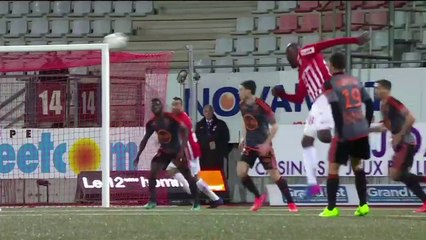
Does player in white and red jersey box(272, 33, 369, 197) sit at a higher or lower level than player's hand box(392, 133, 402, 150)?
higher

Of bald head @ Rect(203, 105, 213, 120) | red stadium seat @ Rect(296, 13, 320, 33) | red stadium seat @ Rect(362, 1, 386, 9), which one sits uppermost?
red stadium seat @ Rect(296, 13, 320, 33)

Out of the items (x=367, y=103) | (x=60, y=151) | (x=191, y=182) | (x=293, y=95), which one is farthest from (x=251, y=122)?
(x=60, y=151)

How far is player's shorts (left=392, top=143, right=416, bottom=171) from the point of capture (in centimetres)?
1470

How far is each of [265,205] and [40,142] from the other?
160 inches

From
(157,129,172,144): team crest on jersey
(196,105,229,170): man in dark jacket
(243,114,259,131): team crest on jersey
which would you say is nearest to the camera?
(243,114,259,131): team crest on jersey

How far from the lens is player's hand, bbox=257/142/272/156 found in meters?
15.4

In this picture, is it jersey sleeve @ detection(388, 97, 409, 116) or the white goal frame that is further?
the white goal frame

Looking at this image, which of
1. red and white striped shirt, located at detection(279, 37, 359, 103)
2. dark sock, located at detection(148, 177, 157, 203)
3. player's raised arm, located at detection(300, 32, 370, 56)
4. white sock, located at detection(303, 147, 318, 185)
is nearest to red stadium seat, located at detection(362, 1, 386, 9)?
player's raised arm, located at detection(300, 32, 370, 56)

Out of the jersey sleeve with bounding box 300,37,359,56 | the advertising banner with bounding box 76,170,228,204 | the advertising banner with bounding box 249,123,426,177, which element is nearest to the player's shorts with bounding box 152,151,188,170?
the advertising banner with bounding box 76,170,228,204

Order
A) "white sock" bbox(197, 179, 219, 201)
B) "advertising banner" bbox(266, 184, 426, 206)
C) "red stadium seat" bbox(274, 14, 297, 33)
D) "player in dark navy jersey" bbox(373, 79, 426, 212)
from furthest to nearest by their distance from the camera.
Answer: "red stadium seat" bbox(274, 14, 297, 33) → "advertising banner" bbox(266, 184, 426, 206) → "white sock" bbox(197, 179, 219, 201) → "player in dark navy jersey" bbox(373, 79, 426, 212)

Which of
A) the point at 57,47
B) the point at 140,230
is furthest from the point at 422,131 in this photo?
the point at 140,230

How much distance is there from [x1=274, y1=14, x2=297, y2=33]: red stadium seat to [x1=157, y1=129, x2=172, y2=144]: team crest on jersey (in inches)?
256

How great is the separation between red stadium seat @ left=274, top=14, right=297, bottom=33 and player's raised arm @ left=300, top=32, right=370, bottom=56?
8877 mm

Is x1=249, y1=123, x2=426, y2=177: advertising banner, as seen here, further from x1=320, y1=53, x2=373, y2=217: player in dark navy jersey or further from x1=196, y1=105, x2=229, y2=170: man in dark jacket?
x1=320, y1=53, x2=373, y2=217: player in dark navy jersey
